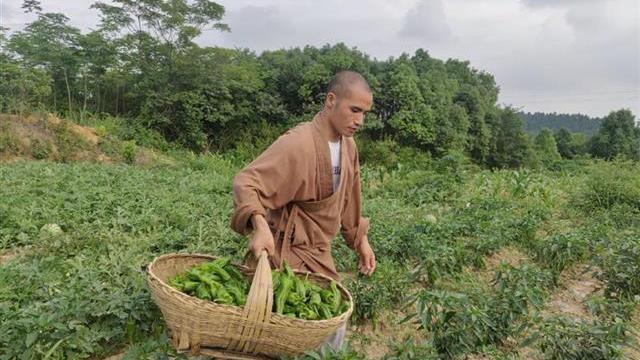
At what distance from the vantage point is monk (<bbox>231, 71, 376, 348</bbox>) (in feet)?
7.51

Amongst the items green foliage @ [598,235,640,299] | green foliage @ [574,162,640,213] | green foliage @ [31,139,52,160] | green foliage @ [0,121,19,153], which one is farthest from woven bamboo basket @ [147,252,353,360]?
green foliage @ [31,139,52,160]

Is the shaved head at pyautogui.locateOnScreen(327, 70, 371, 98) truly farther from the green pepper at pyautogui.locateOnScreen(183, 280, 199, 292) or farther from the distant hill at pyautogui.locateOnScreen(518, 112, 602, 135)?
the distant hill at pyautogui.locateOnScreen(518, 112, 602, 135)

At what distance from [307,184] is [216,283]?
57 cm

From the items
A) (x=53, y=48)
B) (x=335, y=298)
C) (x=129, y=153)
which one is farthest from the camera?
(x=53, y=48)

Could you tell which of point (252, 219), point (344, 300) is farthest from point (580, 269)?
point (252, 219)

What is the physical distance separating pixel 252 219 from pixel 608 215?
5882 mm

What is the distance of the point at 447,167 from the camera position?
378 inches

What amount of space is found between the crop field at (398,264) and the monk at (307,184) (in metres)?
0.52

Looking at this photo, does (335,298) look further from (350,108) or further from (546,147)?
(546,147)

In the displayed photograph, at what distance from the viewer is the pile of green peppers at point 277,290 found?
2.12 meters

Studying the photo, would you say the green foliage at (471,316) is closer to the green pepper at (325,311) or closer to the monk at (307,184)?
the monk at (307,184)

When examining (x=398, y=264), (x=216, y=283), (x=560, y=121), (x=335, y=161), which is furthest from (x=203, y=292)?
(x=560, y=121)

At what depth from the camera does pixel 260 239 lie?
7.06 feet

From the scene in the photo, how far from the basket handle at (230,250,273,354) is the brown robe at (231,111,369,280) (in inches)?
12.3
